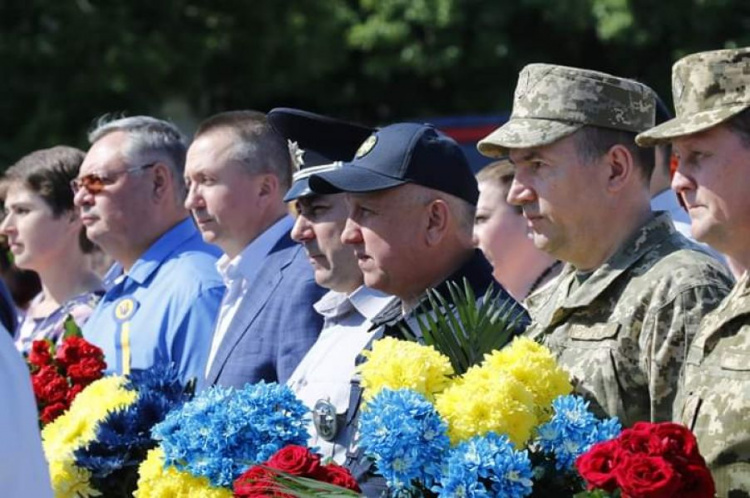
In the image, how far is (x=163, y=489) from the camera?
4078 mm

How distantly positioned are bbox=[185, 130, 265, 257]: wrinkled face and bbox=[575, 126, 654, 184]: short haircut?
7.87ft

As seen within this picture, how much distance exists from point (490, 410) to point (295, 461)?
1.56 ft

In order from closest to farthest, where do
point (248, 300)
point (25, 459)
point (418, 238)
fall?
point (25, 459)
point (418, 238)
point (248, 300)

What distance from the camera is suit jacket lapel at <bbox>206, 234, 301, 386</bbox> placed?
5703mm

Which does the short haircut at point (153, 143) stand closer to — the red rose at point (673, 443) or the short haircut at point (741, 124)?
the short haircut at point (741, 124)

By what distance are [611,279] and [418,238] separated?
0.71 meters

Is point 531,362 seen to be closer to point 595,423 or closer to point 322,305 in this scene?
point 595,423

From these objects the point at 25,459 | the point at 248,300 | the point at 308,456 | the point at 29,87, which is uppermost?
the point at 25,459

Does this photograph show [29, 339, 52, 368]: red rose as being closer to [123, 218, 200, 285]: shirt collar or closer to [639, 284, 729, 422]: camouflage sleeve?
[123, 218, 200, 285]: shirt collar

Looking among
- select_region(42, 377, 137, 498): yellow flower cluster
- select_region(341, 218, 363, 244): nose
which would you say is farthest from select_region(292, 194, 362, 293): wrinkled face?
select_region(42, 377, 137, 498): yellow flower cluster

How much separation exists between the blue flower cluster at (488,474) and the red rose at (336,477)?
0.87 ft

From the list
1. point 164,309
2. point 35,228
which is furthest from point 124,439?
point 35,228

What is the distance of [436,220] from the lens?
4.57m

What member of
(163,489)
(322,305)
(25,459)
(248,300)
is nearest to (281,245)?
(248,300)
